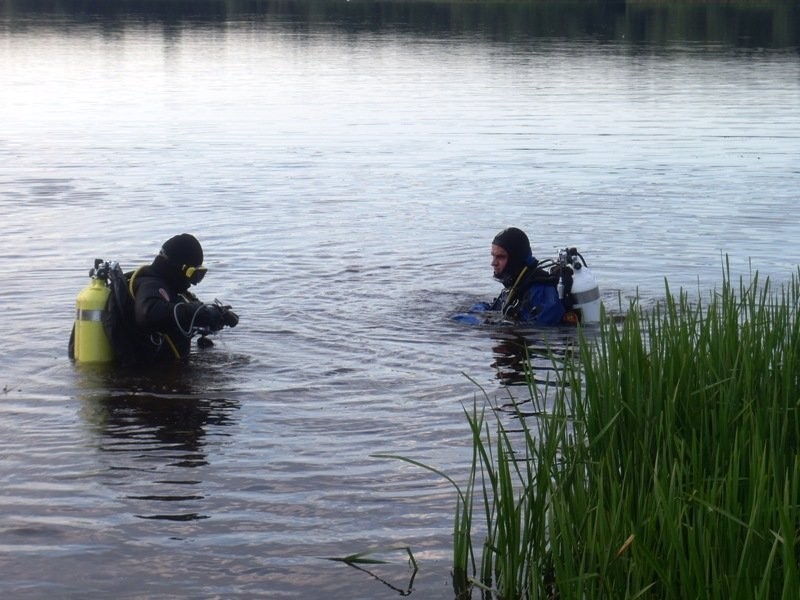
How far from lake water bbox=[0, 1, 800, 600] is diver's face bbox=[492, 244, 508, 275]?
0.52m

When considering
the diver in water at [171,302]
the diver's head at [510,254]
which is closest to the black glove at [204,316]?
the diver in water at [171,302]

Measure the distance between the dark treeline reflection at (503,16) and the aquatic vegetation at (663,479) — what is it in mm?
45446

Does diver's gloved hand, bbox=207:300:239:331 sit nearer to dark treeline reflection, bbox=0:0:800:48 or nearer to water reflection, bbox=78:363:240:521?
water reflection, bbox=78:363:240:521

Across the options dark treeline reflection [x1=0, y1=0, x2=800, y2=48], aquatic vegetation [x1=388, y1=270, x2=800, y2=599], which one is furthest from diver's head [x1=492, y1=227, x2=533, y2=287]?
dark treeline reflection [x1=0, y1=0, x2=800, y2=48]

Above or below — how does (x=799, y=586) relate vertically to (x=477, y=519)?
above

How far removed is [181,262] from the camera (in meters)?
9.12

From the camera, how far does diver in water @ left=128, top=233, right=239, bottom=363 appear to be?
8836 mm

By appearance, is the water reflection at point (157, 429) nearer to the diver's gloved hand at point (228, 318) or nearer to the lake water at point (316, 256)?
the lake water at point (316, 256)

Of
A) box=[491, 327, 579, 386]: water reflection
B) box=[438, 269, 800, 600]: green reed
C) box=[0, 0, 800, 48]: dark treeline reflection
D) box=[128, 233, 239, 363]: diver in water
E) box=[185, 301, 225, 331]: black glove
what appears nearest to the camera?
box=[438, 269, 800, 600]: green reed

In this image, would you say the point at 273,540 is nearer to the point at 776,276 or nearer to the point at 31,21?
the point at 776,276

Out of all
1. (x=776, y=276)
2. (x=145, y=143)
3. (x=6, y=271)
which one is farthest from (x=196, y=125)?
(x=776, y=276)

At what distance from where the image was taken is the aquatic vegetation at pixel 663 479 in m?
3.96

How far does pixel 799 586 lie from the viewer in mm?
3514

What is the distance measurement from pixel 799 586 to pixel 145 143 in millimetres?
22718
